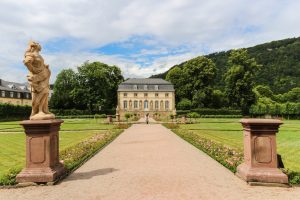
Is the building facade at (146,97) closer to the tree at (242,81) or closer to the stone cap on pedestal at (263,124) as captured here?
the tree at (242,81)

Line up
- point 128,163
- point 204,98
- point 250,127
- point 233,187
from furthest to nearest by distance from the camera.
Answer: point 204,98 < point 128,163 < point 250,127 < point 233,187

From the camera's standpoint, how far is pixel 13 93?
73.6 metres

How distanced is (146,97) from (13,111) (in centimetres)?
3105

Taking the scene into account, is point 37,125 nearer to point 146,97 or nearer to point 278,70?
point 146,97

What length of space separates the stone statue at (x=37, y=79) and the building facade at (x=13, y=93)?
6753 centimetres

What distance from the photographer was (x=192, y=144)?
49.6ft

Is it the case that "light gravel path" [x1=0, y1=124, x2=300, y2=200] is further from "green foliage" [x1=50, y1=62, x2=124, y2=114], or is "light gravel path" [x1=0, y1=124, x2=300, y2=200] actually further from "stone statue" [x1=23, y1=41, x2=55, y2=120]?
"green foliage" [x1=50, y1=62, x2=124, y2=114]

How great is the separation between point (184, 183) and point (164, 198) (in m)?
1.31

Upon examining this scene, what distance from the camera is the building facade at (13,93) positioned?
70.0 meters

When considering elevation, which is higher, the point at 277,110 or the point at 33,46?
the point at 33,46

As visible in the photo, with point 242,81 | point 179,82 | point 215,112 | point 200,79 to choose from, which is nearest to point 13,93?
point 179,82

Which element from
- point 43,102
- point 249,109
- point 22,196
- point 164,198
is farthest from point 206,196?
point 249,109

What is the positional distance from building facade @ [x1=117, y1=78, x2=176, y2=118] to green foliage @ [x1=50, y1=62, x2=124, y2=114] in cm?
443

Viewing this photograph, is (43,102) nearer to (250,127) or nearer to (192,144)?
(250,127)
